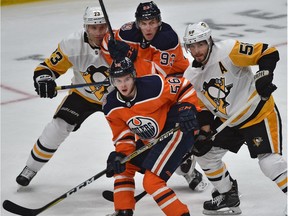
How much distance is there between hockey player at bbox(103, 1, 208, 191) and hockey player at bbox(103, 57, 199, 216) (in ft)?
1.60

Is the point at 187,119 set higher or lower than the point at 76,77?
higher

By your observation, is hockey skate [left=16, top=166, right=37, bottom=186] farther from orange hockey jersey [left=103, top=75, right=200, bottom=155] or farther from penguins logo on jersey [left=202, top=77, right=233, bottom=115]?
penguins logo on jersey [left=202, top=77, right=233, bottom=115]

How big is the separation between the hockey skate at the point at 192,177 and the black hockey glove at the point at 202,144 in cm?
51

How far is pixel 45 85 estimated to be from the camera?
416 cm

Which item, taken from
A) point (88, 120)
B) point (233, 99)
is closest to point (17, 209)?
point (233, 99)

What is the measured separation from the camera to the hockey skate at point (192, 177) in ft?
14.1

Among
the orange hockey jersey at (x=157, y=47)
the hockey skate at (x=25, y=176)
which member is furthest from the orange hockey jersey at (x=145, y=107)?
the hockey skate at (x=25, y=176)

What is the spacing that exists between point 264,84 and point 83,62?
1.12m

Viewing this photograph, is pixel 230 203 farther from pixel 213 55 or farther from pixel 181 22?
pixel 181 22

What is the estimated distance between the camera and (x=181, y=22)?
764cm

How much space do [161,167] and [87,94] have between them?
1.03 meters

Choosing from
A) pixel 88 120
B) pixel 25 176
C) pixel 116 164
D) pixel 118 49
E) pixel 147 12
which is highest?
pixel 147 12

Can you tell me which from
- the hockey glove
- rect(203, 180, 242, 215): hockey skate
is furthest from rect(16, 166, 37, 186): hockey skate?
rect(203, 180, 242, 215): hockey skate

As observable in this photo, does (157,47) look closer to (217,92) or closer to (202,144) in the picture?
(217,92)
